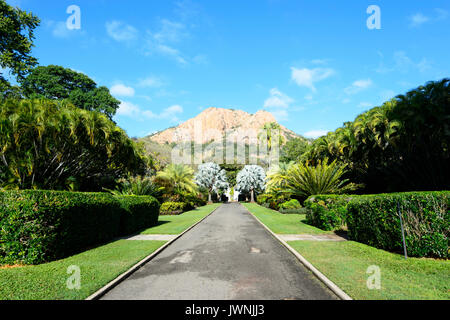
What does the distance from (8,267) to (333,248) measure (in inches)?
422

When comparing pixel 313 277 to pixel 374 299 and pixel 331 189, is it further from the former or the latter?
pixel 331 189

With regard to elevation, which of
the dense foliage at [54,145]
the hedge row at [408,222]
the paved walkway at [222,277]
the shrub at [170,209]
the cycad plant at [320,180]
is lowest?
the shrub at [170,209]

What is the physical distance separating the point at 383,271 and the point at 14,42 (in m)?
27.3

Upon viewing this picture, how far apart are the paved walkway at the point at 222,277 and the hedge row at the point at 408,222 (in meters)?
3.55

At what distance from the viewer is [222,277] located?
19.8ft

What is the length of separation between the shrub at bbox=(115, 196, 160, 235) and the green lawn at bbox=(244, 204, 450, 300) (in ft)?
29.5

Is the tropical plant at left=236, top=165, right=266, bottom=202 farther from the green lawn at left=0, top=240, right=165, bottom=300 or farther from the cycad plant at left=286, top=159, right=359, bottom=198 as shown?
the green lawn at left=0, top=240, right=165, bottom=300

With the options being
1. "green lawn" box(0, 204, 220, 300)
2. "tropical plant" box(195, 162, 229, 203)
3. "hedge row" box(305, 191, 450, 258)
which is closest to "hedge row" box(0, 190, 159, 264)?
"green lawn" box(0, 204, 220, 300)

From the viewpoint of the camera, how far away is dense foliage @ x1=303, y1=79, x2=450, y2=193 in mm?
18022

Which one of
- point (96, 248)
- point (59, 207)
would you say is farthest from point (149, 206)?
point (59, 207)

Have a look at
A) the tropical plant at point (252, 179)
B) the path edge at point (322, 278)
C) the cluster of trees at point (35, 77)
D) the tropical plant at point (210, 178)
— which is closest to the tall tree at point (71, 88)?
the cluster of trees at point (35, 77)

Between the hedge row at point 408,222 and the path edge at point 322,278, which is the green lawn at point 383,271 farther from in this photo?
the hedge row at point 408,222

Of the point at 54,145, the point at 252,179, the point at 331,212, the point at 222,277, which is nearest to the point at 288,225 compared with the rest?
the point at 331,212

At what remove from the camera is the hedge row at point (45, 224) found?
7.00 m
